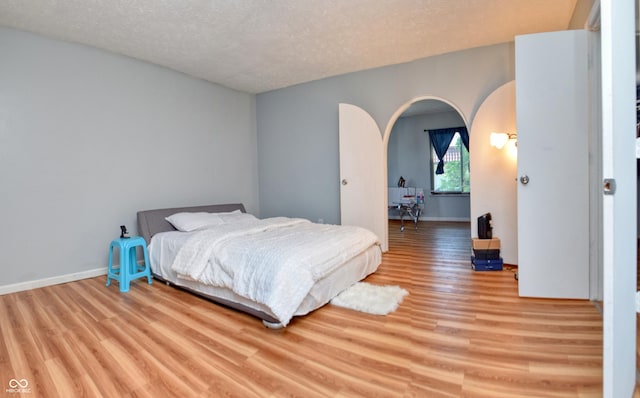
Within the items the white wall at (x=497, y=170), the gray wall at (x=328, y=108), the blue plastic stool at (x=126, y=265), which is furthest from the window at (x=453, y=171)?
the blue plastic stool at (x=126, y=265)

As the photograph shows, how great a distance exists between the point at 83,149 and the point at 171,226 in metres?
1.22

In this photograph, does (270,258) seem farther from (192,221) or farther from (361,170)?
(361,170)

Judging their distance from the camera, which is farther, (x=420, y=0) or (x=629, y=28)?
(x=420, y=0)

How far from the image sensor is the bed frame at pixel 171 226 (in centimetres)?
223

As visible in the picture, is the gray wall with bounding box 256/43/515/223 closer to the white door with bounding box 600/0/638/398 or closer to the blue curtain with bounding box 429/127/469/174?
the white door with bounding box 600/0/638/398

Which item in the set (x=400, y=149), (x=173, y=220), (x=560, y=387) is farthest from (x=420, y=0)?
(x=400, y=149)

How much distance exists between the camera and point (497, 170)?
11.3ft

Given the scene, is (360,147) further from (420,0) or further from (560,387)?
(560,387)

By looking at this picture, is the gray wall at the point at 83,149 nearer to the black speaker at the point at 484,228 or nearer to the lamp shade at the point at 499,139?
the black speaker at the point at 484,228

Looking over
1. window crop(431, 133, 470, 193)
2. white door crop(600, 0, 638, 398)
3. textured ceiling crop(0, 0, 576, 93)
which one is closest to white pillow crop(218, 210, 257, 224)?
textured ceiling crop(0, 0, 576, 93)

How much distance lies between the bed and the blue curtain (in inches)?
182

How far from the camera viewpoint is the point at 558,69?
236cm

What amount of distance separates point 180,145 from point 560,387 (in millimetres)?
4395

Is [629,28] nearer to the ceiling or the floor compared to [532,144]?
nearer to the ceiling
